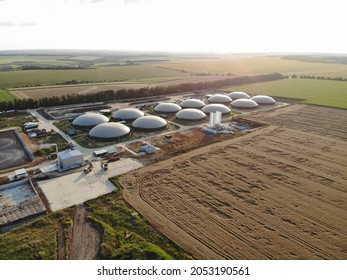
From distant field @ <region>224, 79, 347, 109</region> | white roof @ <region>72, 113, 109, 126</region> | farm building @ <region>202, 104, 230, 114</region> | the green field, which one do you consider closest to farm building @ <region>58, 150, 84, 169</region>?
the green field

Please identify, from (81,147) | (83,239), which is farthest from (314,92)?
(83,239)

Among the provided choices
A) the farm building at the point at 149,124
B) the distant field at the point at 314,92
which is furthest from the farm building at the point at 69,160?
the distant field at the point at 314,92

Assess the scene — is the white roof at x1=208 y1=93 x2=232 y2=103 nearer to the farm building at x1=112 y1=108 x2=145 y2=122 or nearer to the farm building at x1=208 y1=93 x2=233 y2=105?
the farm building at x1=208 y1=93 x2=233 y2=105

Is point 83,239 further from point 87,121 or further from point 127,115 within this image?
point 127,115

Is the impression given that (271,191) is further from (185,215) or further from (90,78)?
(90,78)

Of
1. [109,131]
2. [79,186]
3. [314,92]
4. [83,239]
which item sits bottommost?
[83,239]
